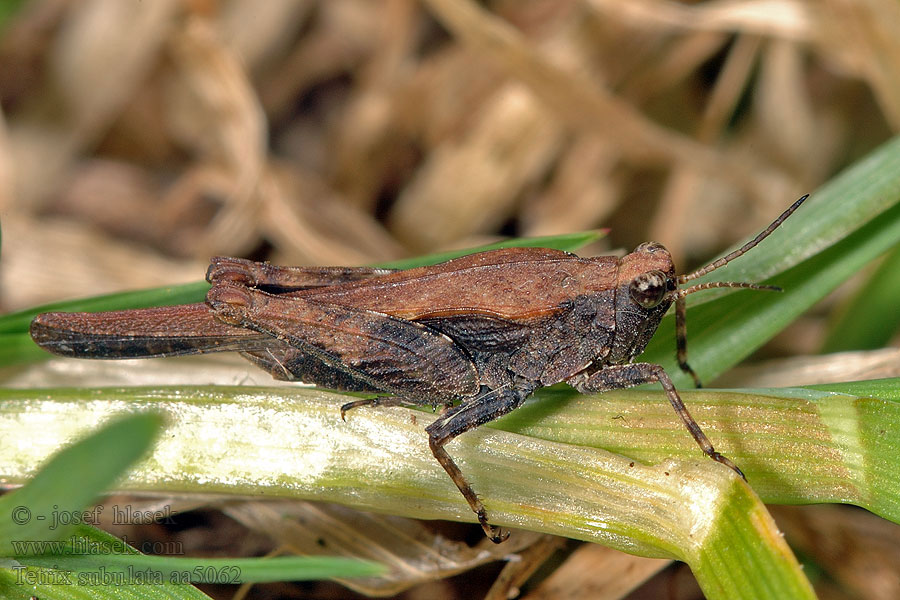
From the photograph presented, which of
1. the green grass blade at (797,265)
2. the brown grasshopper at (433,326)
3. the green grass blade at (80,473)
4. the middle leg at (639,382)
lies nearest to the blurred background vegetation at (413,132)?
the brown grasshopper at (433,326)

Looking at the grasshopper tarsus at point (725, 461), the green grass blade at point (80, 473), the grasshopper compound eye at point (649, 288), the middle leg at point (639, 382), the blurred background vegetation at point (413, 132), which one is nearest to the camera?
the green grass blade at point (80, 473)

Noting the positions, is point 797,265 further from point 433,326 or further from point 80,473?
point 80,473

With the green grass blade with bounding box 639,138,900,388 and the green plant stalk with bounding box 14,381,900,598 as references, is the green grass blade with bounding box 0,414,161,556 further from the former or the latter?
the green grass blade with bounding box 639,138,900,388

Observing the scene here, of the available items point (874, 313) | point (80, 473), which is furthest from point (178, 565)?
point (874, 313)

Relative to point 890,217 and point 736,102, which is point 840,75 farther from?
point 890,217

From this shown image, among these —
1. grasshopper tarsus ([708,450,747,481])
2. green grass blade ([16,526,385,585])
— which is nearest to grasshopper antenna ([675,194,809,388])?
grasshopper tarsus ([708,450,747,481])

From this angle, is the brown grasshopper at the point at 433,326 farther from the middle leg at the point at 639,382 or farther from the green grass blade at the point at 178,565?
the green grass blade at the point at 178,565
